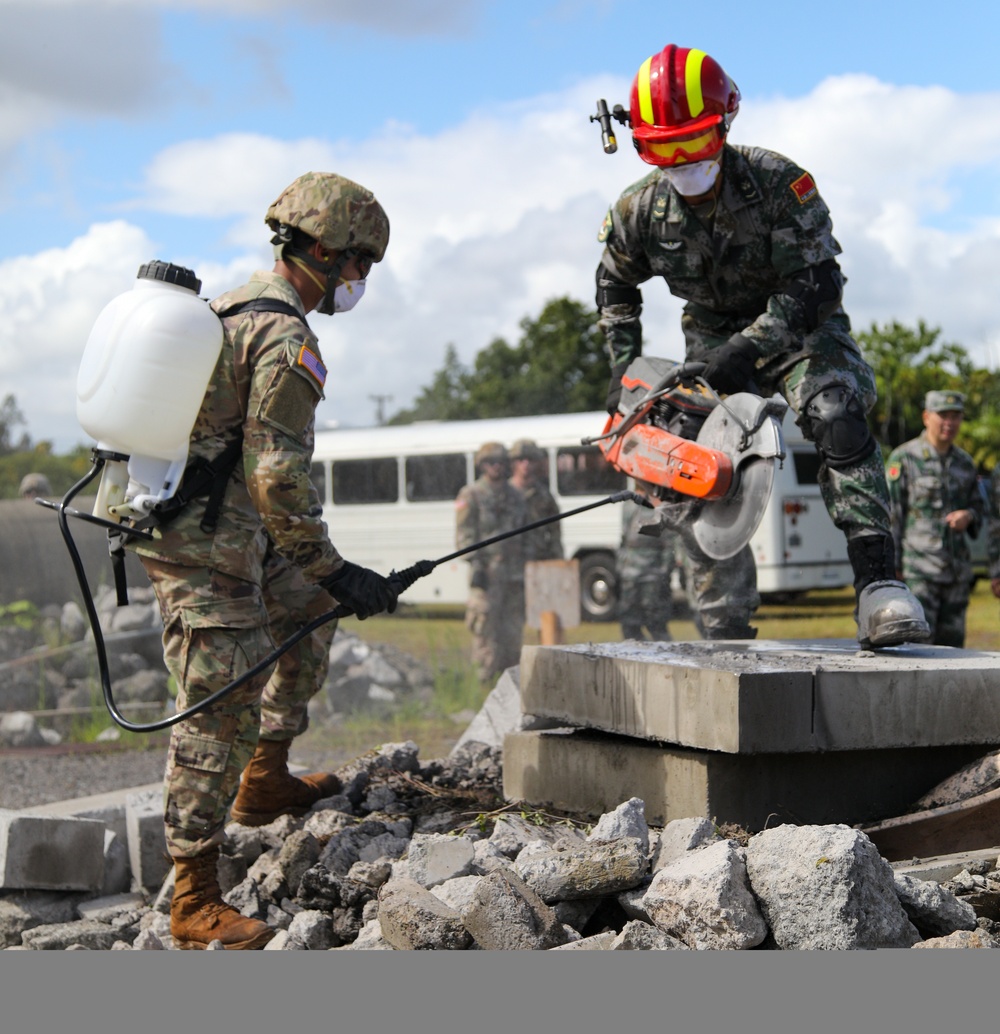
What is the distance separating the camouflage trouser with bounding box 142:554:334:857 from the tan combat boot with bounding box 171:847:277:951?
0.24 feet

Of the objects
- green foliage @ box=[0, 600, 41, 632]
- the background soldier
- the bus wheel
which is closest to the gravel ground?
green foliage @ box=[0, 600, 41, 632]

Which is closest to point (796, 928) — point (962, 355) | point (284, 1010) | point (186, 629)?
point (284, 1010)

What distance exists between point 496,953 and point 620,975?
1.16ft

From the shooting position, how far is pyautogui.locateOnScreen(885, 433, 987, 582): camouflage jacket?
8.06 meters

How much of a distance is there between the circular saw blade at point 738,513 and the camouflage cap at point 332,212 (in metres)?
1.49

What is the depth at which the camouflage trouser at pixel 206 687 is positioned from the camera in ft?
12.5

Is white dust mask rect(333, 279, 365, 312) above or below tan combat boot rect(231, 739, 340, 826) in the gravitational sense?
above

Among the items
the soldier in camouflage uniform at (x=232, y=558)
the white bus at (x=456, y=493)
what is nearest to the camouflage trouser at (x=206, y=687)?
the soldier in camouflage uniform at (x=232, y=558)

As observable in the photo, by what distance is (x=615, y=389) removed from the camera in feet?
16.7

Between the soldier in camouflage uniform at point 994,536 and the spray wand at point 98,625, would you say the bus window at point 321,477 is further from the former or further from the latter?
the spray wand at point 98,625

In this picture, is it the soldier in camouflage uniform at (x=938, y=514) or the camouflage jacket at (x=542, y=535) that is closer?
the soldier in camouflage uniform at (x=938, y=514)

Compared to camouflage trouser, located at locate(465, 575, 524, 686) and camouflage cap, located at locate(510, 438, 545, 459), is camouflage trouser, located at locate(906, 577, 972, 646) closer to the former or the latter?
camouflage trouser, located at locate(465, 575, 524, 686)

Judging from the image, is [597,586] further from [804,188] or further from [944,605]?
[804,188]

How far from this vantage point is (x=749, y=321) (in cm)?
512
